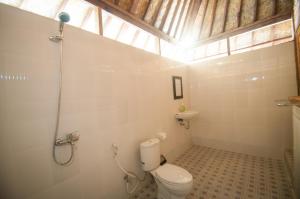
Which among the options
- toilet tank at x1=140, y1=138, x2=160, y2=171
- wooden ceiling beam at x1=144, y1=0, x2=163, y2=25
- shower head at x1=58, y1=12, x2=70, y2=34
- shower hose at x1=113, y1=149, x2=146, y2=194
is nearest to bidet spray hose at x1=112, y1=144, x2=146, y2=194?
shower hose at x1=113, y1=149, x2=146, y2=194

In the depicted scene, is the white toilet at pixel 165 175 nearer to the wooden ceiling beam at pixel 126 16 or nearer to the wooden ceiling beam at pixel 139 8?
the wooden ceiling beam at pixel 126 16

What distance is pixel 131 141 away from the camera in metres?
1.86

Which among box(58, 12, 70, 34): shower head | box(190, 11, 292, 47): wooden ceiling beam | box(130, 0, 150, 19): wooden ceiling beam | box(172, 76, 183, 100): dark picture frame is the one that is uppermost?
box(130, 0, 150, 19): wooden ceiling beam

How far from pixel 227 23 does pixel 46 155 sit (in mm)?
3740

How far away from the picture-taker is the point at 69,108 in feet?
4.19

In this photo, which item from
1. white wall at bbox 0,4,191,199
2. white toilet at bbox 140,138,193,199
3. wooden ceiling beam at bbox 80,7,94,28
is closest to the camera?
white wall at bbox 0,4,191,199

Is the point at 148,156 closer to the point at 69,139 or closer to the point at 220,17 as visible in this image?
the point at 69,139

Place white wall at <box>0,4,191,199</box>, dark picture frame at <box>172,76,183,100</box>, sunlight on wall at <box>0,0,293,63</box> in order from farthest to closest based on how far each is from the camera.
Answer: dark picture frame at <box>172,76,183,100</box>, sunlight on wall at <box>0,0,293,63</box>, white wall at <box>0,4,191,199</box>

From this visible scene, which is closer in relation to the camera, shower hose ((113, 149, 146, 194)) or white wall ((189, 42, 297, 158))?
shower hose ((113, 149, 146, 194))

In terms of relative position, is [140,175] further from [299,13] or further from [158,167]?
[299,13]

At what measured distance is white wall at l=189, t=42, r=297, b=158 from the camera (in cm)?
236

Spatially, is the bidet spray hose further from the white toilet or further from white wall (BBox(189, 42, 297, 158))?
white wall (BBox(189, 42, 297, 158))

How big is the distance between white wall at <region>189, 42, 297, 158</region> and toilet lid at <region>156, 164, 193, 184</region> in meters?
1.80

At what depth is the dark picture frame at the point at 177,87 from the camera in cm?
285
